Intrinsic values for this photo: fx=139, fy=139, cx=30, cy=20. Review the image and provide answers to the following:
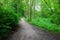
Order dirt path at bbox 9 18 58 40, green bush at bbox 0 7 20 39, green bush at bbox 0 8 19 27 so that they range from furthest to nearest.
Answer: green bush at bbox 0 8 19 27 → dirt path at bbox 9 18 58 40 → green bush at bbox 0 7 20 39

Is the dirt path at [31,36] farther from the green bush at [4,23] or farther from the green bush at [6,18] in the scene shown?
the green bush at [6,18]

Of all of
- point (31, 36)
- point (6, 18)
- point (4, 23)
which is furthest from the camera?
point (6, 18)

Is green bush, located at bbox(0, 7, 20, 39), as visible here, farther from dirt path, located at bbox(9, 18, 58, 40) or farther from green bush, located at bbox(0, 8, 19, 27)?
dirt path, located at bbox(9, 18, 58, 40)

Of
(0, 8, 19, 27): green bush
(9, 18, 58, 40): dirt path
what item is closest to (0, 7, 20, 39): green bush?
(0, 8, 19, 27): green bush

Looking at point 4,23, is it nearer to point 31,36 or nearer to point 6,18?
point 6,18

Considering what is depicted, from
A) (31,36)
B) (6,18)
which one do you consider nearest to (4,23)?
(6,18)

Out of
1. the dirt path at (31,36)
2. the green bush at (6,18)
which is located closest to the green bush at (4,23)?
the green bush at (6,18)

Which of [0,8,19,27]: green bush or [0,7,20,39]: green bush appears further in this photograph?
[0,8,19,27]: green bush

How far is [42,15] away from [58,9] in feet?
65.5

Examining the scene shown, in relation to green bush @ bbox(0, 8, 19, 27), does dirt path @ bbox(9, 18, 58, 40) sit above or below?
below

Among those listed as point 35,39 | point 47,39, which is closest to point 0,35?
point 35,39

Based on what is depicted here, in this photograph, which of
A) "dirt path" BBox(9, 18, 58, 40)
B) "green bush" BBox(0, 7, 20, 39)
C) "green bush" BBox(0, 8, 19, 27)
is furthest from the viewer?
"green bush" BBox(0, 8, 19, 27)

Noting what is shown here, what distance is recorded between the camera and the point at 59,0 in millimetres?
17375

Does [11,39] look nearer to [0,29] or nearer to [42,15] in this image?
[0,29]
